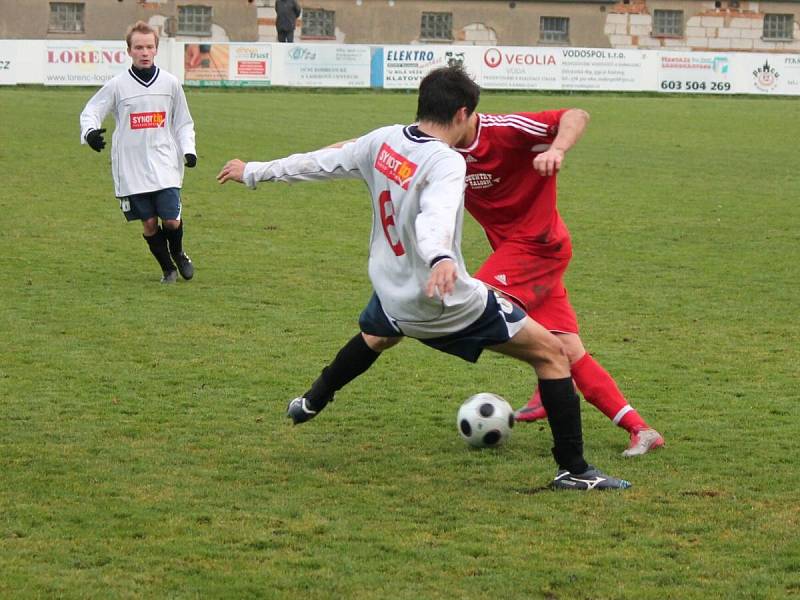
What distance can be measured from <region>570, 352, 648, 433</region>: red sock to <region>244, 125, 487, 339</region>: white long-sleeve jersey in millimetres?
1135

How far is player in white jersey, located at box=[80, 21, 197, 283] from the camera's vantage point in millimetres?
10344

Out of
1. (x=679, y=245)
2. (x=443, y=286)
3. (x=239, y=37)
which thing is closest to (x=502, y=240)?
(x=443, y=286)

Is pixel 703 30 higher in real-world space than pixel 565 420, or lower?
higher

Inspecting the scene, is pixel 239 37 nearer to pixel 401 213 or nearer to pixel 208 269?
pixel 208 269

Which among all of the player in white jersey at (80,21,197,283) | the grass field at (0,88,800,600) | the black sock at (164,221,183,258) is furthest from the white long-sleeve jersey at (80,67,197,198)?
the grass field at (0,88,800,600)

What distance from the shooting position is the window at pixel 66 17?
4262 cm

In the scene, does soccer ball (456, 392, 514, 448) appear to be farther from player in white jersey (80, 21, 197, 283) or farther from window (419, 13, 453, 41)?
window (419, 13, 453, 41)

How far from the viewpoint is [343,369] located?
602 cm

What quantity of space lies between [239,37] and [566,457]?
39138mm

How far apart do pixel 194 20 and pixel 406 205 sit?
3964cm

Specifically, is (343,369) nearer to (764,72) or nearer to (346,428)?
(346,428)

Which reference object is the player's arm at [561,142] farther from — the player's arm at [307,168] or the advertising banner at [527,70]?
the advertising banner at [527,70]

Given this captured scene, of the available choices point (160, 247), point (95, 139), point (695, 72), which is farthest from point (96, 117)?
point (695, 72)

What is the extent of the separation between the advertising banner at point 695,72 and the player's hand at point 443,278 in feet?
102
